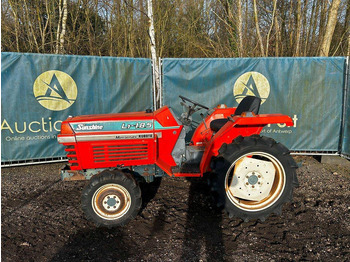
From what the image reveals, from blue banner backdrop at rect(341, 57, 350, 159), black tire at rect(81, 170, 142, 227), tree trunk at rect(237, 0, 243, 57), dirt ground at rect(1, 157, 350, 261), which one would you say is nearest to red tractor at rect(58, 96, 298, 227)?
black tire at rect(81, 170, 142, 227)

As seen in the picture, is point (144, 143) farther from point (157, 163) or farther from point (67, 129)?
point (67, 129)

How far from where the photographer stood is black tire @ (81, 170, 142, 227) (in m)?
2.95

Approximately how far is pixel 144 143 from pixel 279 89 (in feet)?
11.5

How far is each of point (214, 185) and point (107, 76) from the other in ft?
11.0

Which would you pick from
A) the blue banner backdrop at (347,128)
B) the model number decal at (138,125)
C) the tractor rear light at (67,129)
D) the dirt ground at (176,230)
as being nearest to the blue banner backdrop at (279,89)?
the blue banner backdrop at (347,128)

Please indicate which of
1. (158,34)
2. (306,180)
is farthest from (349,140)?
(158,34)

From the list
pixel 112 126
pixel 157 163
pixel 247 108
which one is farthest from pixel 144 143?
pixel 247 108

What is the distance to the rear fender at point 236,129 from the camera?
10.3 feet

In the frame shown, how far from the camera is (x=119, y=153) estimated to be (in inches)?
126

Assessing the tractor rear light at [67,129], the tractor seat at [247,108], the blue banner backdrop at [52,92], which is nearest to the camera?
the tractor rear light at [67,129]

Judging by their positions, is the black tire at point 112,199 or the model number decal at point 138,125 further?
the model number decal at point 138,125

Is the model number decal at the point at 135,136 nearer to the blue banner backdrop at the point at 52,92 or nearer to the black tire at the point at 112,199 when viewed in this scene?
the black tire at the point at 112,199

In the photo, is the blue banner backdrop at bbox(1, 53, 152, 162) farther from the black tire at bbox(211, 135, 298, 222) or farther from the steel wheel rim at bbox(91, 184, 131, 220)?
the black tire at bbox(211, 135, 298, 222)

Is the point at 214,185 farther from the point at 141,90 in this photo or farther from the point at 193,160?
the point at 141,90
